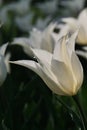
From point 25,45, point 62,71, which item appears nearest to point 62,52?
point 62,71

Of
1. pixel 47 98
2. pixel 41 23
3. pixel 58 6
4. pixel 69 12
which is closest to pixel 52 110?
pixel 47 98

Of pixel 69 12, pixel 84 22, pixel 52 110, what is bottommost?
pixel 69 12

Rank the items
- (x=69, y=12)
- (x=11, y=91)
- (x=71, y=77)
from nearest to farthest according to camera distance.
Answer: (x=71, y=77), (x=11, y=91), (x=69, y=12)

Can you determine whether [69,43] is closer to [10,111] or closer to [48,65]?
[48,65]

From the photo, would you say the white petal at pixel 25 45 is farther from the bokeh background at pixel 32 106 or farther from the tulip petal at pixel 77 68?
the tulip petal at pixel 77 68

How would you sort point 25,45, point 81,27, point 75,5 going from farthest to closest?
point 75,5, point 25,45, point 81,27

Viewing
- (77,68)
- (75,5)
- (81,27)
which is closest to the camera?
(77,68)

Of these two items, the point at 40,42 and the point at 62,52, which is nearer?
the point at 62,52

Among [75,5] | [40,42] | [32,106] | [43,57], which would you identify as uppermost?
[43,57]

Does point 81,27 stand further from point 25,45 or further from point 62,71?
point 62,71
